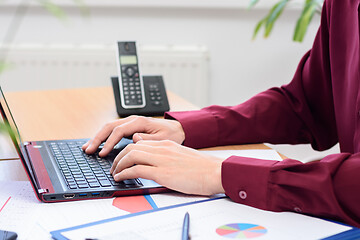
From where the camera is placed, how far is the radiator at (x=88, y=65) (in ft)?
7.74

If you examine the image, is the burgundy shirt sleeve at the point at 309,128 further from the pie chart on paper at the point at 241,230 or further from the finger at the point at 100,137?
the finger at the point at 100,137

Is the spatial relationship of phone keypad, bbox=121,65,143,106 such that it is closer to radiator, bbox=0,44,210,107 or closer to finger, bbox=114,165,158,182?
finger, bbox=114,165,158,182

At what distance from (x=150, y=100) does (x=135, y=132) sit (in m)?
0.36

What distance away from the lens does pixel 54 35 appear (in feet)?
7.92

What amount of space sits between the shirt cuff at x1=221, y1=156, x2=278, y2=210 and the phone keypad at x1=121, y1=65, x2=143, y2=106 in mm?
606

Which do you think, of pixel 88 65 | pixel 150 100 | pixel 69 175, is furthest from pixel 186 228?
pixel 88 65

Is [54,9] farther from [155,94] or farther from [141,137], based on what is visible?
[155,94]

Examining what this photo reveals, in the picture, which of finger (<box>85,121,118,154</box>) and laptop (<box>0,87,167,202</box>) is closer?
laptop (<box>0,87,167,202</box>)

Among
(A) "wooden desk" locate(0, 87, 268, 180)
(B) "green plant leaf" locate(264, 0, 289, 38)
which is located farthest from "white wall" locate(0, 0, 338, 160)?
(A) "wooden desk" locate(0, 87, 268, 180)

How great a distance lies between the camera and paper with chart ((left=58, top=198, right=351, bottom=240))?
0.69 m

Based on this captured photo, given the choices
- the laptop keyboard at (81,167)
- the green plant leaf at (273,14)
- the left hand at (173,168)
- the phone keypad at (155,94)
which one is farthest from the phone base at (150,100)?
the green plant leaf at (273,14)

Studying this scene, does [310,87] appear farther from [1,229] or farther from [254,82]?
[254,82]

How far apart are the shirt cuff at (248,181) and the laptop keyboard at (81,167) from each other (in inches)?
5.8

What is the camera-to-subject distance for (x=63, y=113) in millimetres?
1407
